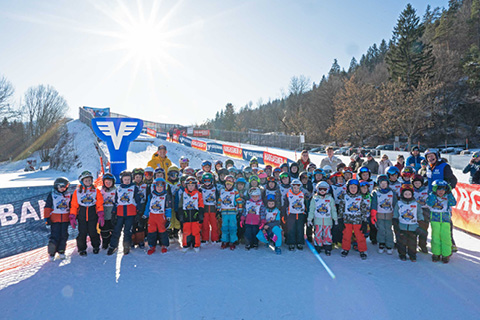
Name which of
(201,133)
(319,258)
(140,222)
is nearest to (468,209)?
(319,258)

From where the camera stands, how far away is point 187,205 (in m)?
5.55

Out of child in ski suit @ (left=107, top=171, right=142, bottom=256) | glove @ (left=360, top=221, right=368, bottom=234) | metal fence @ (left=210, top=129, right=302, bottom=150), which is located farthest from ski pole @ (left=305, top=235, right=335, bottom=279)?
metal fence @ (left=210, top=129, right=302, bottom=150)

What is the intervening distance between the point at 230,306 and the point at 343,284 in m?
1.87

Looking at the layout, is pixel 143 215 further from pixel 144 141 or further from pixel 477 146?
pixel 477 146

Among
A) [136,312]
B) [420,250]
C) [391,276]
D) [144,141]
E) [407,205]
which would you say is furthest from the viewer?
[144,141]

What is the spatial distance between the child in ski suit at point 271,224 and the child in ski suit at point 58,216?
3.91 meters

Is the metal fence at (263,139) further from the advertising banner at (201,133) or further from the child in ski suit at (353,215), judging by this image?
the child in ski suit at (353,215)

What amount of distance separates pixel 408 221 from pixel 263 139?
114ft

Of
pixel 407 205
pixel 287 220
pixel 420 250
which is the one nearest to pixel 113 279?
pixel 287 220

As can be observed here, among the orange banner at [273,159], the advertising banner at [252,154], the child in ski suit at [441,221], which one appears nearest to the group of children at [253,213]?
the child in ski suit at [441,221]

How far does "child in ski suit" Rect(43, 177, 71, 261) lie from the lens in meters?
5.12

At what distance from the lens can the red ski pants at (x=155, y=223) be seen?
5426 millimetres

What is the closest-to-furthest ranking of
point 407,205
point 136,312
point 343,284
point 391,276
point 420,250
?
point 136,312 → point 343,284 → point 391,276 → point 407,205 → point 420,250

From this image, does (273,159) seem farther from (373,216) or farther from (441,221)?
(441,221)
